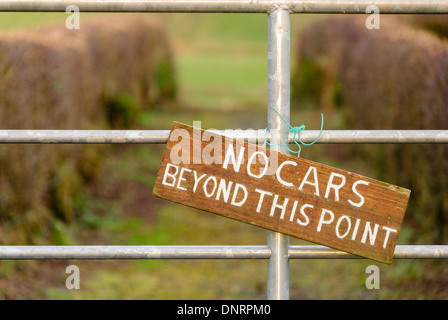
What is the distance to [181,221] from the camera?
18.9 ft

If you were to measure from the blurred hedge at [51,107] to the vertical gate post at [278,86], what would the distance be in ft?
8.41

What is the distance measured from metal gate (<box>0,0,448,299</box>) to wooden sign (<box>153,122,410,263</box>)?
0.08 meters

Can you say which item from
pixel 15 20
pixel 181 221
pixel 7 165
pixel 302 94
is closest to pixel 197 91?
pixel 302 94

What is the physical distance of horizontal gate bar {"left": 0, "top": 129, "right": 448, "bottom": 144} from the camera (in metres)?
1.83

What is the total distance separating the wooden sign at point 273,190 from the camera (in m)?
1.80

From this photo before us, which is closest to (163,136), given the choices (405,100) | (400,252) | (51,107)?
(400,252)

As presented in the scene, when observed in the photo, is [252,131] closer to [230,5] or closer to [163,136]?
[163,136]

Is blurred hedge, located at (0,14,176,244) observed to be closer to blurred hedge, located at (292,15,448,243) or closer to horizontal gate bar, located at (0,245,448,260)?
horizontal gate bar, located at (0,245,448,260)

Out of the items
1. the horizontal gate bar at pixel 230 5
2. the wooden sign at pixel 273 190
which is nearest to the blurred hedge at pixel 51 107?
the horizontal gate bar at pixel 230 5

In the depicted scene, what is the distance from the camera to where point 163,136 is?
5.99 feet

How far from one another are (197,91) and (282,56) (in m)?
15.1

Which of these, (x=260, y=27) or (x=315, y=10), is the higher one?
(x=260, y=27)

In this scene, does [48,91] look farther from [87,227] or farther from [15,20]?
[15,20]

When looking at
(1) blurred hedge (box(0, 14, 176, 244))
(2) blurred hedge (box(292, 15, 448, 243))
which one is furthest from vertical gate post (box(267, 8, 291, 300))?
(1) blurred hedge (box(0, 14, 176, 244))
